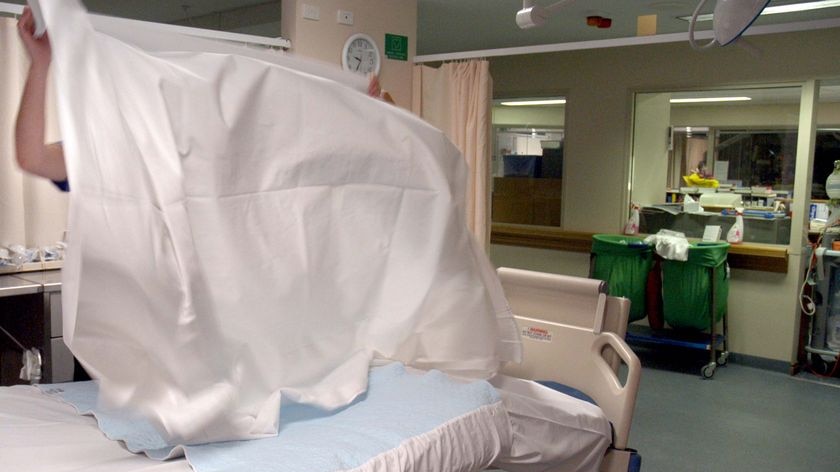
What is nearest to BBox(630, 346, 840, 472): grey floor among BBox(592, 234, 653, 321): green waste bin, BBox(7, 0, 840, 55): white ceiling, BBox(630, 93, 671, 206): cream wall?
BBox(592, 234, 653, 321): green waste bin

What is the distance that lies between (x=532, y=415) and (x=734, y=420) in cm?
242

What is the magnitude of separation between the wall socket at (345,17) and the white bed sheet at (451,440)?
269 cm

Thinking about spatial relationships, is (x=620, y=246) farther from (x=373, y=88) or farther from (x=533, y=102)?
(x=373, y=88)

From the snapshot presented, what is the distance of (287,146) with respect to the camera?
56.5 inches

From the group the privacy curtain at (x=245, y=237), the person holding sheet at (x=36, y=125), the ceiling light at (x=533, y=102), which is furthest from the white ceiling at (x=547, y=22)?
the person holding sheet at (x=36, y=125)

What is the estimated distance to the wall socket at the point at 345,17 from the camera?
13.1 ft

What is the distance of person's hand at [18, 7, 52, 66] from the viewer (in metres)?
1.32

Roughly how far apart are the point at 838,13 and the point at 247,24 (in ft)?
13.5

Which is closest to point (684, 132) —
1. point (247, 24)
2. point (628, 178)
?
point (628, 178)

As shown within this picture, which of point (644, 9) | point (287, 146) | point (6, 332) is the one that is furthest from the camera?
point (644, 9)

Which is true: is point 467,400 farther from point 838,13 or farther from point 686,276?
point 838,13

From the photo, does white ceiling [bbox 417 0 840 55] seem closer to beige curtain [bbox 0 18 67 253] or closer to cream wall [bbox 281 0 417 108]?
cream wall [bbox 281 0 417 108]

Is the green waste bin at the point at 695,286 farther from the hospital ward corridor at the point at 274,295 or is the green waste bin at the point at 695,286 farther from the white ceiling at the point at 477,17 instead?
the white ceiling at the point at 477,17

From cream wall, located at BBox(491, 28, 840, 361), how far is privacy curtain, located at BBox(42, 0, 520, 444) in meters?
3.46
